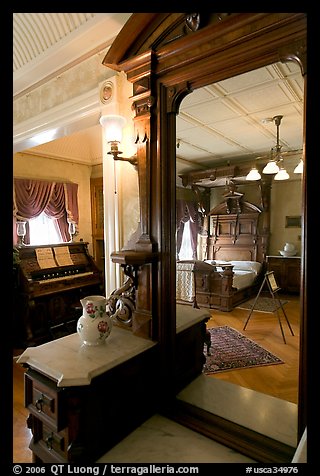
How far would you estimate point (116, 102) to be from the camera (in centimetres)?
165

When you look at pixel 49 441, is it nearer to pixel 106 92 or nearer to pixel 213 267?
pixel 106 92

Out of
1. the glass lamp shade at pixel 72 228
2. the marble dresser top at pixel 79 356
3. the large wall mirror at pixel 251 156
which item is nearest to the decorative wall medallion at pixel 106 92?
the large wall mirror at pixel 251 156

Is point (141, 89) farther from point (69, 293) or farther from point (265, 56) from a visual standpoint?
point (69, 293)

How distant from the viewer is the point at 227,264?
10.2 feet

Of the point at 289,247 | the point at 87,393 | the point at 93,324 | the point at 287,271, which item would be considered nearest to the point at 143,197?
the point at 93,324

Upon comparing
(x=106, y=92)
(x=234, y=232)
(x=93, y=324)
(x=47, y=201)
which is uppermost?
(x=106, y=92)

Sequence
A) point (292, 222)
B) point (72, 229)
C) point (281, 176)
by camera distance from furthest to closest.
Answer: point (72, 229) < point (292, 222) < point (281, 176)

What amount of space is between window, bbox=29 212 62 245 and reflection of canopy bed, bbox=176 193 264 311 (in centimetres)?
264

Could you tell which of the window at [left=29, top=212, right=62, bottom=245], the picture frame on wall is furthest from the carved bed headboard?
the window at [left=29, top=212, right=62, bottom=245]

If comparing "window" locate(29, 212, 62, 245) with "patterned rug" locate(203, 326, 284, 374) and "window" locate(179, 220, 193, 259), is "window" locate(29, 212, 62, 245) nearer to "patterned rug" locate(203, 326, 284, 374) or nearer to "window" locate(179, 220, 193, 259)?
"window" locate(179, 220, 193, 259)

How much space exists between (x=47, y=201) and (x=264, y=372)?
383 cm

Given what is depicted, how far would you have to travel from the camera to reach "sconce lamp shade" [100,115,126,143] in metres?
1.55

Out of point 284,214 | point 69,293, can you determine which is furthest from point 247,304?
point 69,293
